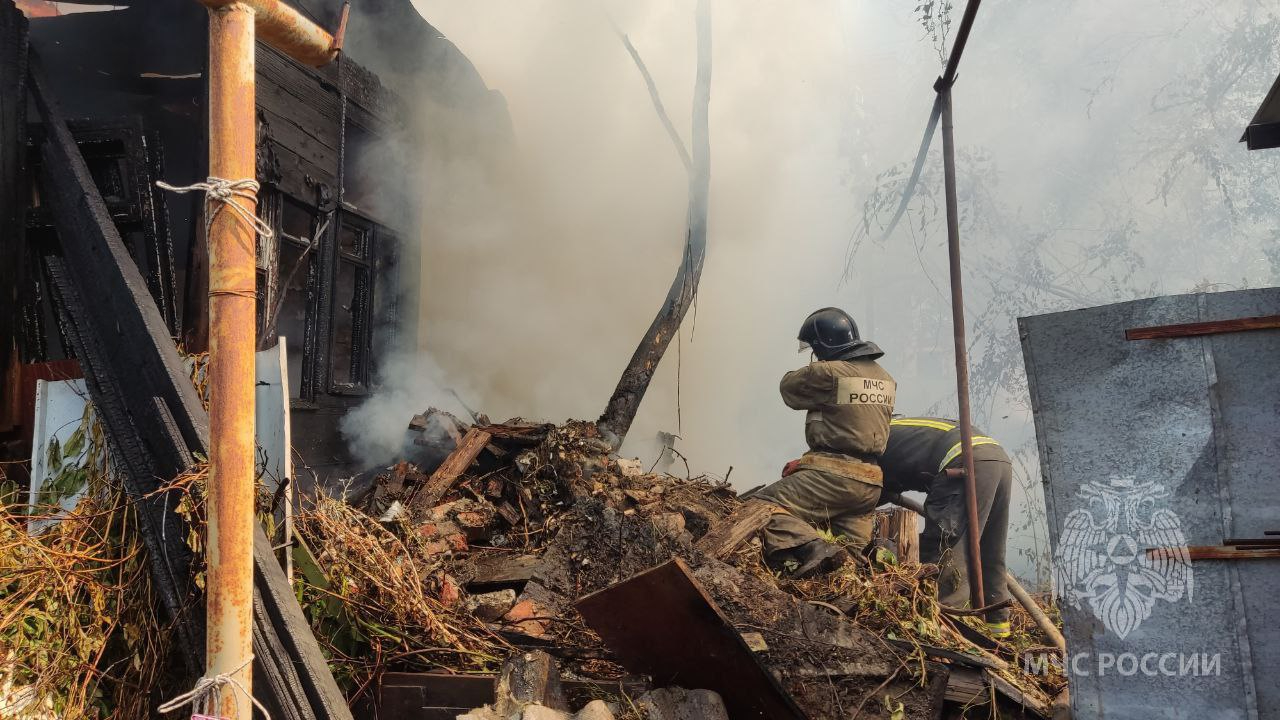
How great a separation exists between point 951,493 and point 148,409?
6.03 metres

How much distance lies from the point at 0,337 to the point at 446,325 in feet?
16.7

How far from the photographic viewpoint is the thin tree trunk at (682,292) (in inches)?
291

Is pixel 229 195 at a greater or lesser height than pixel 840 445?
greater

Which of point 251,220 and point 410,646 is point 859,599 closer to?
point 410,646

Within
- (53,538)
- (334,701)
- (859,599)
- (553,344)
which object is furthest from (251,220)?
(553,344)

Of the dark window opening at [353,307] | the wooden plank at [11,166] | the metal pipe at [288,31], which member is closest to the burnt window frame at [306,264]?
the dark window opening at [353,307]

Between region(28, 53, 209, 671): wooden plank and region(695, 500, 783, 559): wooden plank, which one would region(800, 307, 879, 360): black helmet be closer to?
region(695, 500, 783, 559): wooden plank

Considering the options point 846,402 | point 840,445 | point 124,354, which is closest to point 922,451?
point 840,445

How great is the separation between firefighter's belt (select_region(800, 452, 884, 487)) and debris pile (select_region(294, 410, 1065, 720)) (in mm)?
794

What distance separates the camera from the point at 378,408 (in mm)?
7047

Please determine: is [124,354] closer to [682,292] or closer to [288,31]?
[288,31]

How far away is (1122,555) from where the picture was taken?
2.90m

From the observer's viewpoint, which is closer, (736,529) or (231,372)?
(231,372)

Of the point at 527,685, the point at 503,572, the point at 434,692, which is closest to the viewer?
the point at 527,685
